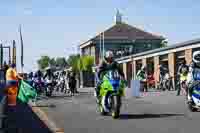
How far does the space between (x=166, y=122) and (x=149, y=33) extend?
332ft

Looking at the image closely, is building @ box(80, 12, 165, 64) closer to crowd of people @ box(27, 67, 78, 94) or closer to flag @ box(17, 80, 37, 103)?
crowd of people @ box(27, 67, 78, 94)

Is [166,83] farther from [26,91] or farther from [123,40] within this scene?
[123,40]

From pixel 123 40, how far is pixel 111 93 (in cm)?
9462

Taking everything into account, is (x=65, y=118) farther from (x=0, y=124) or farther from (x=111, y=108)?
(x=0, y=124)

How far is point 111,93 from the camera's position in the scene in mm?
15211

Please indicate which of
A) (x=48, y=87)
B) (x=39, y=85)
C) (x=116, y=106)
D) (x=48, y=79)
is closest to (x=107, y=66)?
(x=116, y=106)

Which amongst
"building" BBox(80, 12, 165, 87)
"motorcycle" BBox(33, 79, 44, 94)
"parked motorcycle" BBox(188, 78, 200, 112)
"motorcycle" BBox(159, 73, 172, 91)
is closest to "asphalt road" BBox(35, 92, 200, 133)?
"parked motorcycle" BBox(188, 78, 200, 112)

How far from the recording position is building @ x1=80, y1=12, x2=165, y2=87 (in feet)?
347

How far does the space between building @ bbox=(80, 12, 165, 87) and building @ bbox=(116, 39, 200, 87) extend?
41461 millimetres

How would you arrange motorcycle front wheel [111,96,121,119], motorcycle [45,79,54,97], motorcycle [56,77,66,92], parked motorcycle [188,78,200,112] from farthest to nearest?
1. motorcycle [56,77,66,92]
2. motorcycle [45,79,54,97]
3. parked motorcycle [188,78,200,112]
4. motorcycle front wheel [111,96,121,119]

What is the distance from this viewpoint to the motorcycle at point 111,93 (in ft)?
48.9

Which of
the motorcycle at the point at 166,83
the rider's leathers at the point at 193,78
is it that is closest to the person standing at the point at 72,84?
the motorcycle at the point at 166,83

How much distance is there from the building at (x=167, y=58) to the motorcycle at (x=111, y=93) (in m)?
23.4

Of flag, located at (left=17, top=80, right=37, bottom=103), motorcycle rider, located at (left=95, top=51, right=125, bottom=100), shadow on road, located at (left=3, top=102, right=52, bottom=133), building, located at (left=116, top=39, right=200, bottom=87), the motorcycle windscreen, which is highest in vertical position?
building, located at (left=116, top=39, right=200, bottom=87)
